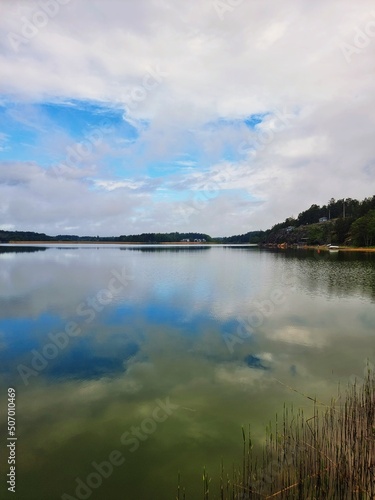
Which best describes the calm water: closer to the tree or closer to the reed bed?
the reed bed

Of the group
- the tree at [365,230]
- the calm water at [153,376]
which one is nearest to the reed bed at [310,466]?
the calm water at [153,376]

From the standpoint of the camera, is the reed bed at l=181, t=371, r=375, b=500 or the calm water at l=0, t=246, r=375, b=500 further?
the calm water at l=0, t=246, r=375, b=500

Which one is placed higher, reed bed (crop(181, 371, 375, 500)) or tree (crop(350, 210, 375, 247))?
tree (crop(350, 210, 375, 247))

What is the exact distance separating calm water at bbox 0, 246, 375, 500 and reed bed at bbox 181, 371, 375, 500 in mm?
805

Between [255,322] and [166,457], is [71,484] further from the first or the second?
[255,322]

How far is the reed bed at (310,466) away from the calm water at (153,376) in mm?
805

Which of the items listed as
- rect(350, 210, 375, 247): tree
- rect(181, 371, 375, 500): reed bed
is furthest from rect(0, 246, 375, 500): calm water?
rect(350, 210, 375, 247): tree

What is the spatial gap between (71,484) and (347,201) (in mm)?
213457

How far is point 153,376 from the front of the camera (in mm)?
14609

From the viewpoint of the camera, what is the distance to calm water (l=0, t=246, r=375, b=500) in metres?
8.80

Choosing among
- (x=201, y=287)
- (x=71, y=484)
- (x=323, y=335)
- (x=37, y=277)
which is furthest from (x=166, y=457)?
(x=37, y=277)

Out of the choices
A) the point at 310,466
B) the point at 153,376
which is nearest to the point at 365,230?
the point at 153,376

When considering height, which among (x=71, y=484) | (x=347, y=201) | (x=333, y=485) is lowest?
(x=71, y=484)

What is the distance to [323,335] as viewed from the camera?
2019 centimetres
